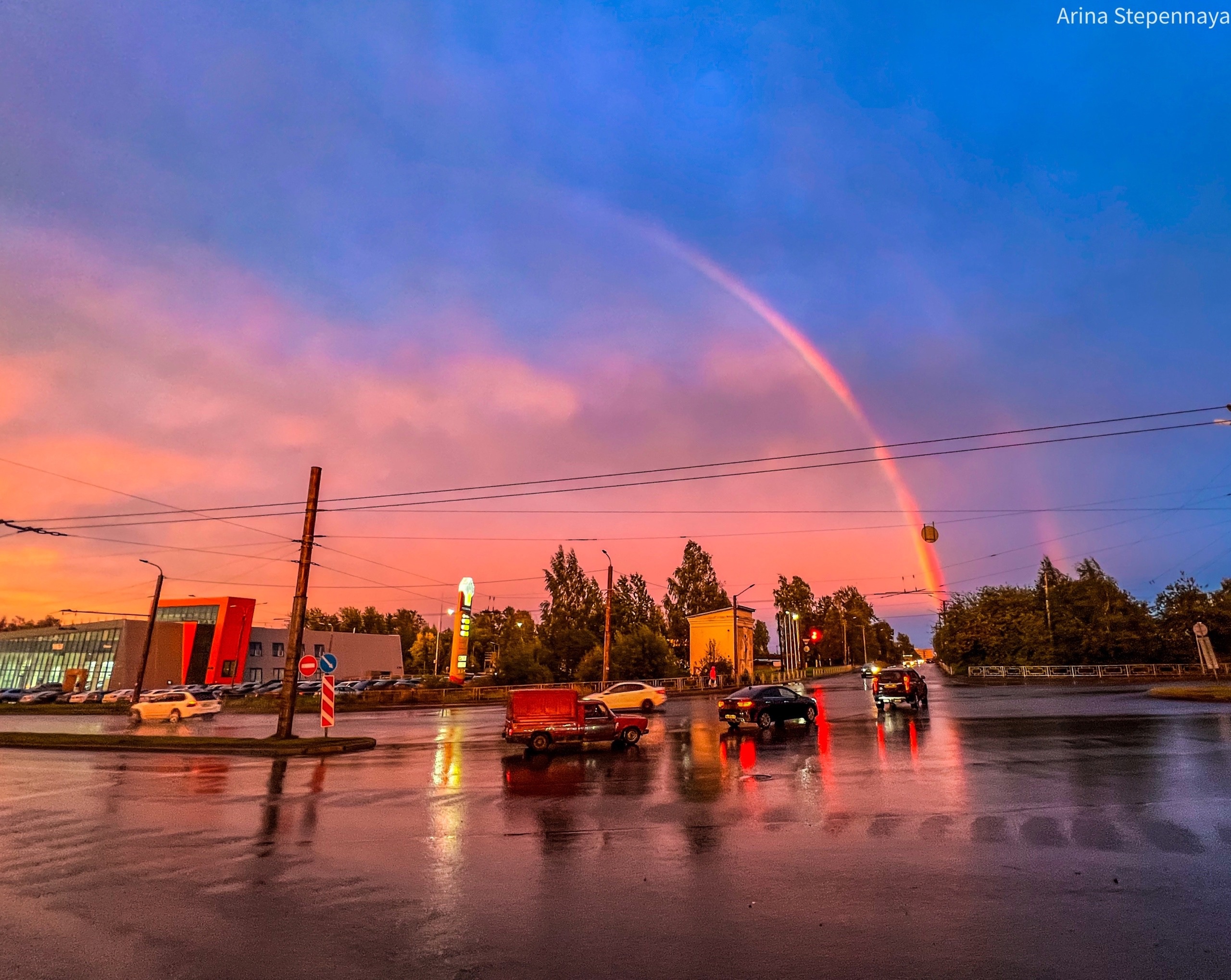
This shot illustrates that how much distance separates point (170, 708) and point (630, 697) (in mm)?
26179

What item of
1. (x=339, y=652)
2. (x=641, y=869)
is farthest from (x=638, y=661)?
(x=339, y=652)

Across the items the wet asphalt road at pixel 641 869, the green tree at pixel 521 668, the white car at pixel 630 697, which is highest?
the green tree at pixel 521 668

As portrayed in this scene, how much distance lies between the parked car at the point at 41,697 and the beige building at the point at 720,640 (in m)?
61.3

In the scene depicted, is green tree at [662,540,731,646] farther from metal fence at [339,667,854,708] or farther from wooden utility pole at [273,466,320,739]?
wooden utility pole at [273,466,320,739]

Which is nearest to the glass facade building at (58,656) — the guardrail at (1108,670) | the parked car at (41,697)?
the parked car at (41,697)

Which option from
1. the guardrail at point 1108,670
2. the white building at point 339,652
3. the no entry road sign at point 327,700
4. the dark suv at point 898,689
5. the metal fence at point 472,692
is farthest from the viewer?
the white building at point 339,652

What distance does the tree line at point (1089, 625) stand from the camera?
214 ft

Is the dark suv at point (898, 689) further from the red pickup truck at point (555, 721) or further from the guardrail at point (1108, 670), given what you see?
the guardrail at point (1108, 670)

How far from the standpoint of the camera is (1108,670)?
6222cm

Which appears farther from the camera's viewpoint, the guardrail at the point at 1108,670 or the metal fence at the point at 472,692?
the guardrail at the point at 1108,670

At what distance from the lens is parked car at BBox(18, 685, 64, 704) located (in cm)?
7075

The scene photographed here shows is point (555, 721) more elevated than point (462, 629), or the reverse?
point (462, 629)

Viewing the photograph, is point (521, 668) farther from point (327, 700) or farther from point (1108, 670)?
point (1108, 670)

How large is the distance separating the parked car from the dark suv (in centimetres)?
7374
